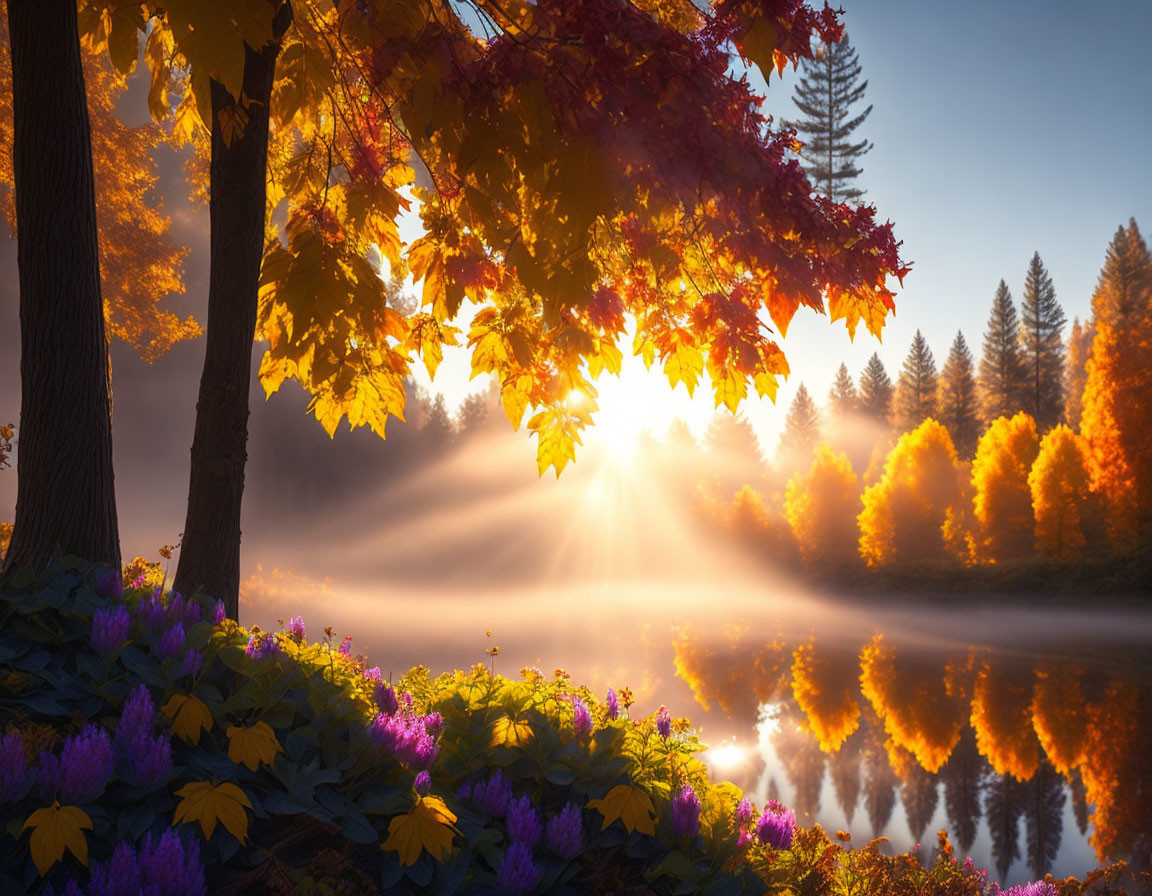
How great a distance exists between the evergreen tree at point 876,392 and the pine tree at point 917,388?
8345 millimetres

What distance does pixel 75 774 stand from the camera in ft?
7.02

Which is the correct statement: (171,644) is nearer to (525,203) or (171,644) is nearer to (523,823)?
(523,823)

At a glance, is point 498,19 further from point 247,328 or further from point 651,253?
point 247,328

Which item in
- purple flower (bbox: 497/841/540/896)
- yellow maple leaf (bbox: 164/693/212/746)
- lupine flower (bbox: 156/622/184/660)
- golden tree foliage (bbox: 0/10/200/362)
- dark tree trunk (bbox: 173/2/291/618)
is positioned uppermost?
golden tree foliage (bbox: 0/10/200/362)

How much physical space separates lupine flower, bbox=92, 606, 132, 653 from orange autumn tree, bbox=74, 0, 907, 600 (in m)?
1.24

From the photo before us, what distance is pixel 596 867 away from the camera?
2.64 meters

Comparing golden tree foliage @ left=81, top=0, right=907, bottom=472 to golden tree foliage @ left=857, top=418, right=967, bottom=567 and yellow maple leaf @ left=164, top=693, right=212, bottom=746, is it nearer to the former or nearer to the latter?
yellow maple leaf @ left=164, top=693, right=212, bottom=746

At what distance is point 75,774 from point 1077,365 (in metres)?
83.2

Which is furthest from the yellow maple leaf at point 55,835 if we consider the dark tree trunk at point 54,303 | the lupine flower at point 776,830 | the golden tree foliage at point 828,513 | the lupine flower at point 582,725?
the golden tree foliage at point 828,513

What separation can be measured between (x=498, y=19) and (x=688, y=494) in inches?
1868

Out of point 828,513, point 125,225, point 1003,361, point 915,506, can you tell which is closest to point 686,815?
point 125,225

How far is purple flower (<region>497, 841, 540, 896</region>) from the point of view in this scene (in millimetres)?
2324

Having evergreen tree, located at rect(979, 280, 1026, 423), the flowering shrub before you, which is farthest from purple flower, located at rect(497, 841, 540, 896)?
evergreen tree, located at rect(979, 280, 1026, 423)

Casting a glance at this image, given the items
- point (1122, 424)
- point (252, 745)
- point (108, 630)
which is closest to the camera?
point (252, 745)
